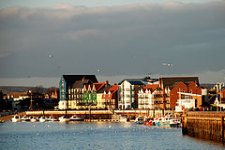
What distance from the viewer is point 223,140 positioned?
360 feet

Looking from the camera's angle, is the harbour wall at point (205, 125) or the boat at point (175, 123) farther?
the boat at point (175, 123)

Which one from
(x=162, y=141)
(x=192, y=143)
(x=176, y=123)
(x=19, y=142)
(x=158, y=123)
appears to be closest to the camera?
(x=192, y=143)

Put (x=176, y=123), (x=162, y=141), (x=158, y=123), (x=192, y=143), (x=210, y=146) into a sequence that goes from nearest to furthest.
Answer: (x=210, y=146), (x=192, y=143), (x=162, y=141), (x=176, y=123), (x=158, y=123)

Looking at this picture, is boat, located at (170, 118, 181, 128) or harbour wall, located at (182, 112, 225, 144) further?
boat, located at (170, 118, 181, 128)

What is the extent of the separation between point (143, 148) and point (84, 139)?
87.1 ft

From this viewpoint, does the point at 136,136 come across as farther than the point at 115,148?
Yes

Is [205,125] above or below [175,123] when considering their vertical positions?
above

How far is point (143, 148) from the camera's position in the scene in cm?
11131

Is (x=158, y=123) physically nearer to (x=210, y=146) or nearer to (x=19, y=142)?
(x=19, y=142)

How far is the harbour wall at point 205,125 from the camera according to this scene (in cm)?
11219

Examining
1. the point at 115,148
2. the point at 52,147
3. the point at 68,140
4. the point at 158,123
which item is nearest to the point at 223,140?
the point at 115,148

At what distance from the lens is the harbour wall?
112188 mm

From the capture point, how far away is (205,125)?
124 meters

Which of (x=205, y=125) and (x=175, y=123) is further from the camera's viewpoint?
(x=175, y=123)
